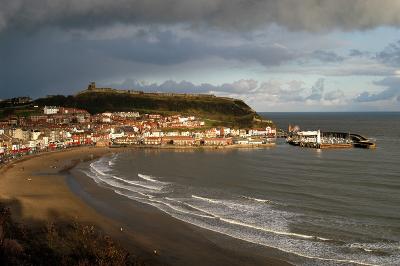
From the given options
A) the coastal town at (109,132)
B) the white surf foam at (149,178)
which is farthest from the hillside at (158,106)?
the white surf foam at (149,178)

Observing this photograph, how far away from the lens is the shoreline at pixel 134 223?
26.9 m

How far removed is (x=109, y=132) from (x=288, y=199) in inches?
3583

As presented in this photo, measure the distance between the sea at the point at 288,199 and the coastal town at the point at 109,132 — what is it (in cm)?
3449

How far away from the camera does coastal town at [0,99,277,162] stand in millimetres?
105675

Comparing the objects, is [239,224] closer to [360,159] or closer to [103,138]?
[360,159]

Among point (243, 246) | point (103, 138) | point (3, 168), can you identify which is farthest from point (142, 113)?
point (243, 246)

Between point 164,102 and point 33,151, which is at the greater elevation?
point 164,102

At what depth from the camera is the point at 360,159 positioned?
254 ft

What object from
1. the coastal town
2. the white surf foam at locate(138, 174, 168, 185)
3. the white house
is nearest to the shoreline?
the white surf foam at locate(138, 174, 168, 185)

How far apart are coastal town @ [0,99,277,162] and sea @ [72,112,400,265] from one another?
3449 cm

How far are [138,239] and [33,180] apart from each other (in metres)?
32.4

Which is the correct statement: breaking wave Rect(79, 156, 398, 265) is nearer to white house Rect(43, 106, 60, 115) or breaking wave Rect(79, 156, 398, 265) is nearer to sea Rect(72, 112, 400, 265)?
sea Rect(72, 112, 400, 265)

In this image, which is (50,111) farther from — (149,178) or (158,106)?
(149,178)

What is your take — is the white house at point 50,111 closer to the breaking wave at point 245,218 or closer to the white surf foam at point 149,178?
the white surf foam at point 149,178
